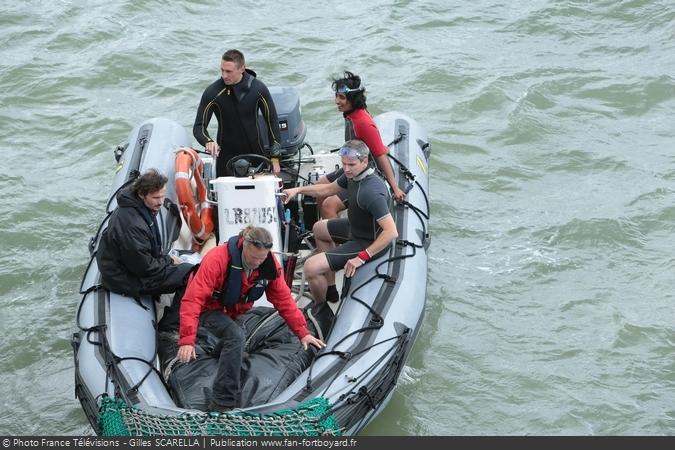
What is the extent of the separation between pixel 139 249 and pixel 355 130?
1.69 m

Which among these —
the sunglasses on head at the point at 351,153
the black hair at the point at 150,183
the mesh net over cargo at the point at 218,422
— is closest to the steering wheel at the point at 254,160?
the sunglasses on head at the point at 351,153

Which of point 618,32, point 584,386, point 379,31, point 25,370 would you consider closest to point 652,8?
point 618,32

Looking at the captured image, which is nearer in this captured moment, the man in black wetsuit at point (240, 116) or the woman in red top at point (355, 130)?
the woman in red top at point (355, 130)

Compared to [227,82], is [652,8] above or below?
below

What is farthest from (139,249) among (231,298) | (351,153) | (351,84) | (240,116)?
(351,84)

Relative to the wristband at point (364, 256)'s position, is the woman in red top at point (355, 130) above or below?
above

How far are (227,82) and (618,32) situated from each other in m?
6.67

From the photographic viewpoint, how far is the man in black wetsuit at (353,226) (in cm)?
619

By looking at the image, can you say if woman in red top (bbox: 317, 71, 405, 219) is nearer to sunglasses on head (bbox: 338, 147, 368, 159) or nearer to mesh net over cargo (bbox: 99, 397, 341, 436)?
sunglasses on head (bbox: 338, 147, 368, 159)

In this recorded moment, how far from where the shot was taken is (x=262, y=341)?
232 inches

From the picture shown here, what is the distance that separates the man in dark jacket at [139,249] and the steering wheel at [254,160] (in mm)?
1015

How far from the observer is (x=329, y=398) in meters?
5.53

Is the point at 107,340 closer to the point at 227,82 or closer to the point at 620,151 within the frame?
the point at 227,82

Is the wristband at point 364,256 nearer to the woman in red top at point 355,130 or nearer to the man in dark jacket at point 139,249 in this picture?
the woman in red top at point 355,130
